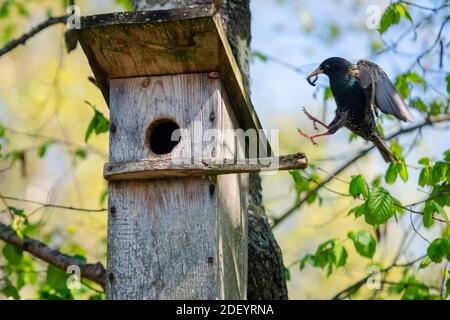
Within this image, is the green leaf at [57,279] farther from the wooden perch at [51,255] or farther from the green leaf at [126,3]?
the green leaf at [126,3]

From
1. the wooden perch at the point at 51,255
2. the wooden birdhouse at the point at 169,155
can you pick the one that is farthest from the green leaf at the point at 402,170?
the wooden perch at the point at 51,255

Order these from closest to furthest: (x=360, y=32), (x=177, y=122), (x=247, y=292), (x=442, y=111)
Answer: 1. (x=177, y=122)
2. (x=247, y=292)
3. (x=442, y=111)
4. (x=360, y=32)

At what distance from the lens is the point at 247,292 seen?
4055 millimetres

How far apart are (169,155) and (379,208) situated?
0.95 metres

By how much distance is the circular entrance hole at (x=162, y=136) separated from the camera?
3.57m

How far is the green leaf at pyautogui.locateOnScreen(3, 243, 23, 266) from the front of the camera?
14.3 ft

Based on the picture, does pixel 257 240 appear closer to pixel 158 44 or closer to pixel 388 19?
pixel 158 44

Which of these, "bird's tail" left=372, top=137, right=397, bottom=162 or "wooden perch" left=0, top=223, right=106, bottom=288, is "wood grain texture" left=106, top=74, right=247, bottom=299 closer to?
"wooden perch" left=0, top=223, right=106, bottom=288

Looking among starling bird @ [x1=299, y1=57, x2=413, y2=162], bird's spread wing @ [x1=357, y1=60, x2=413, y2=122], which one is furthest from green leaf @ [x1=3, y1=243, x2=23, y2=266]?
bird's spread wing @ [x1=357, y1=60, x2=413, y2=122]

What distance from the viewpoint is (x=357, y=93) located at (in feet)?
14.2

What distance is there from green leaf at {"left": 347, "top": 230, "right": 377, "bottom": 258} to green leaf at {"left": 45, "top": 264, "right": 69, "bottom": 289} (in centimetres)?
150

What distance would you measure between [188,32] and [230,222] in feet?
2.77

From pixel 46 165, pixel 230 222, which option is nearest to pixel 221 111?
pixel 230 222
